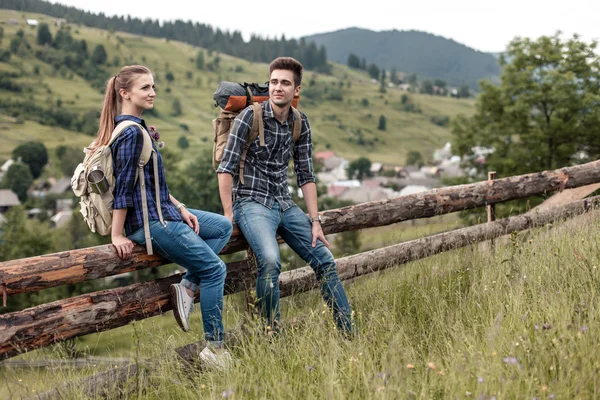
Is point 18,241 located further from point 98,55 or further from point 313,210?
point 98,55

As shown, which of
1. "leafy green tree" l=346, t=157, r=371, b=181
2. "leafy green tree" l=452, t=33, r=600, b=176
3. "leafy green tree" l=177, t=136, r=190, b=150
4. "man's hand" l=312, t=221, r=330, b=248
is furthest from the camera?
"leafy green tree" l=346, t=157, r=371, b=181

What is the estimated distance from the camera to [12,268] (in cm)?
305

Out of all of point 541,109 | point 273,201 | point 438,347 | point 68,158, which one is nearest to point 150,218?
point 273,201

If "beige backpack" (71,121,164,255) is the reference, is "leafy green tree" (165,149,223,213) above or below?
below

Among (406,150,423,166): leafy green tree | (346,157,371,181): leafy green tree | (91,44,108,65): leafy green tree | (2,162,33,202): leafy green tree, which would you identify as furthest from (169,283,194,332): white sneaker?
(91,44,108,65): leafy green tree

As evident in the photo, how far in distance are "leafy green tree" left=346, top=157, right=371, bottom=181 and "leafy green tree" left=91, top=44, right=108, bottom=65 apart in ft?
302

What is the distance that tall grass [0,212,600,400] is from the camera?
2357mm

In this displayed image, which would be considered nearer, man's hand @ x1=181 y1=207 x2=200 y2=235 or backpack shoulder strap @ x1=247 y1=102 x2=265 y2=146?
man's hand @ x1=181 y1=207 x2=200 y2=235

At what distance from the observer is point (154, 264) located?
376 cm

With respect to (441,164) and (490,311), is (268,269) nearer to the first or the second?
(490,311)

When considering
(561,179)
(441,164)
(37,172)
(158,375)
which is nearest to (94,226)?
(158,375)

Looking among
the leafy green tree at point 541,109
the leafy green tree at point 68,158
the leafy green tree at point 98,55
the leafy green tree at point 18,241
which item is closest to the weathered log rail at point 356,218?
the leafy green tree at point 541,109

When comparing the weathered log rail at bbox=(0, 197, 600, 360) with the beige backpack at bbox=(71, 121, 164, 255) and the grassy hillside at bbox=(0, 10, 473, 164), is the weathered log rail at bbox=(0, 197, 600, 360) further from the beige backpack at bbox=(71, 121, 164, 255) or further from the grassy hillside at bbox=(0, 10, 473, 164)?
the grassy hillside at bbox=(0, 10, 473, 164)

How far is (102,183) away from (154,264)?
29.1 inches
